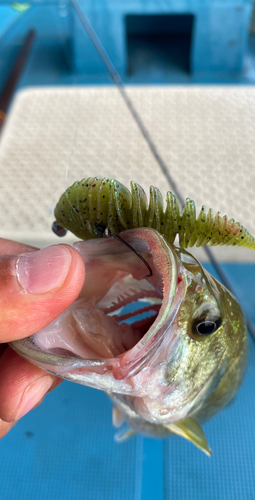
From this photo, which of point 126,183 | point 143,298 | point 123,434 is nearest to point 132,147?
point 126,183

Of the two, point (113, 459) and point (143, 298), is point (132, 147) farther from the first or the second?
point (113, 459)

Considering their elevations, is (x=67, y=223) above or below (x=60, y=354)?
above

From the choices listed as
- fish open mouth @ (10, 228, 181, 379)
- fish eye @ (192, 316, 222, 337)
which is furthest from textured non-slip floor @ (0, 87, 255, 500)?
fish eye @ (192, 316, 222, 337)

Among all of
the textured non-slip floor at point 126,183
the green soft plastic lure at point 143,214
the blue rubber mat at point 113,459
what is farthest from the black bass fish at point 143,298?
the blue rubber mat at point 113,459

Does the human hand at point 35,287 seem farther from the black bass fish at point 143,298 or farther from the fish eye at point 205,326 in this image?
the fish eye at point 205,326

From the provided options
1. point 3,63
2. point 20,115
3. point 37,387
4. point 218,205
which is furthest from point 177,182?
point 3,63

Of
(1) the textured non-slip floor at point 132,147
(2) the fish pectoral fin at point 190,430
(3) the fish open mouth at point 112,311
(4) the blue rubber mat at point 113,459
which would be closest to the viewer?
(3) the fish open mouth at point 112,311

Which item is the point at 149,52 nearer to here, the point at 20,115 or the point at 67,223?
the point at 20,115
